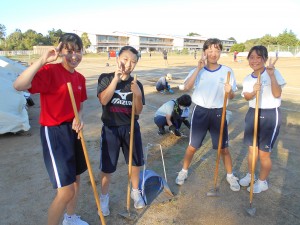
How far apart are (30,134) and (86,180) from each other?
9.67 ft

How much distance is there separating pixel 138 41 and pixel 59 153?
3591 inches

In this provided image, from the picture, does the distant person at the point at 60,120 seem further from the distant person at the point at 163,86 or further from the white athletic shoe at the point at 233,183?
the distant person at the point at 163,86

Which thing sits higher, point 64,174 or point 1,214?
point 64,174

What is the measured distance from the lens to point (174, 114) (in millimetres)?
6246

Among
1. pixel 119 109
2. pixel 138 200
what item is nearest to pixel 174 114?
pixel 138 200

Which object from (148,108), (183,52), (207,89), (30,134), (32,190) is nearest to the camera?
(207,89)

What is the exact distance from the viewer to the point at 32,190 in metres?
4.00

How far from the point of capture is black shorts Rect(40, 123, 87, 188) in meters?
2.50

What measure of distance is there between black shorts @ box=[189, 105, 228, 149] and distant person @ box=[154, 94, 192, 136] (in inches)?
84.4

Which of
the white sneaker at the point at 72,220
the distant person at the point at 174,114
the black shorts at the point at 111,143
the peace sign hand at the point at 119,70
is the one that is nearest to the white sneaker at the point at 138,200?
the black shorts at the point at 111,143

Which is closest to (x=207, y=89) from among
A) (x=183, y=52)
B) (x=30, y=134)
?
(x=30, y=134)

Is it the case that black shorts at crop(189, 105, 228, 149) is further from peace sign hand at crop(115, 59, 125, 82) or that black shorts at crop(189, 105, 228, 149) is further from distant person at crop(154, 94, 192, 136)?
distant person at crop(154, 94, 192, 136)

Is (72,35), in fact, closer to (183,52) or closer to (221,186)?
(221,186)

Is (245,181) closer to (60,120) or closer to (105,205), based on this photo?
(105,205)
